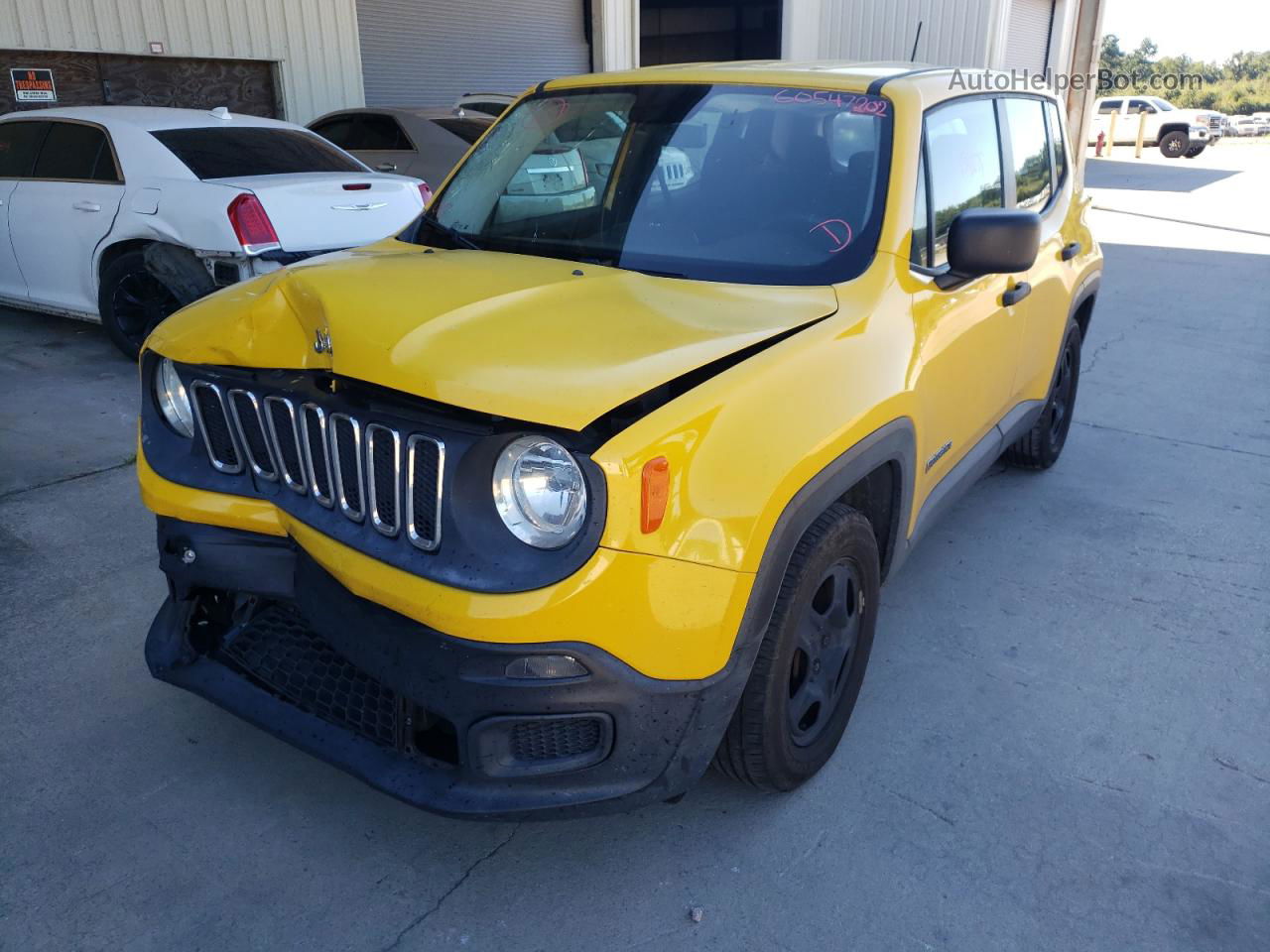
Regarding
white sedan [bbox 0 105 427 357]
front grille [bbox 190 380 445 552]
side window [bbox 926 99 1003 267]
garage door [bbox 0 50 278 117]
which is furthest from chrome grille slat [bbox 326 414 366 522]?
garage door [bbox 0 50 278 117]

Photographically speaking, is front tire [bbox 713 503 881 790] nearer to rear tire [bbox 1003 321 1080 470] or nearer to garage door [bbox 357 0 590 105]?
rear tire [bbox 1003 321 1080 470]

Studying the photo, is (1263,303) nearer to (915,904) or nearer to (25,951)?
(915,904)

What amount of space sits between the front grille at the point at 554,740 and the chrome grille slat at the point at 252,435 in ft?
2.92

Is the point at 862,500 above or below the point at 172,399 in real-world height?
below

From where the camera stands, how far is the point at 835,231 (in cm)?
290

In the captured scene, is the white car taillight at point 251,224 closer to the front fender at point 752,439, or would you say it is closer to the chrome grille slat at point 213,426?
the chrome grille slat at point 213,426

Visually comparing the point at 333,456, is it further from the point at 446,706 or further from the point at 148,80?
the point at 148,80

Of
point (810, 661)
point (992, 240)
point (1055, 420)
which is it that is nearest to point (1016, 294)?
point (992, 240)

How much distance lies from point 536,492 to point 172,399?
124 cm

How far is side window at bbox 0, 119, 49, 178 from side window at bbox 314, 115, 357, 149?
3.59 metres

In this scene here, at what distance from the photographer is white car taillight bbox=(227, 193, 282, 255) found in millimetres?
5719

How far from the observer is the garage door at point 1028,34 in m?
20.5

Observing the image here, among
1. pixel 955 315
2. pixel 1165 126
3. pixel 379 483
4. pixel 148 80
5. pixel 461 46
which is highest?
pixel 461 46

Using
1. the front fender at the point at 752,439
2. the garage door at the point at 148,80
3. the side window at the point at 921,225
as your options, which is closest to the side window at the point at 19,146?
the garage door at the point at 148,80
